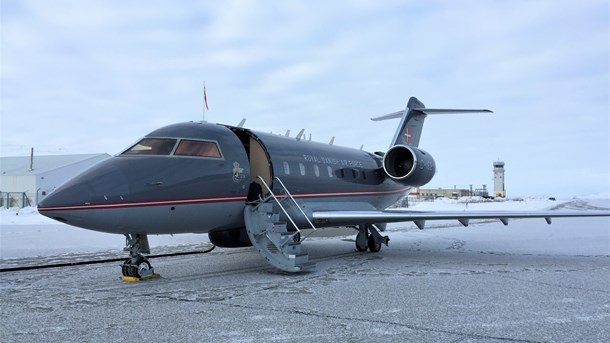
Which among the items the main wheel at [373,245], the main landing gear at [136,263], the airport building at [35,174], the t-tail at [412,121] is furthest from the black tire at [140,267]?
the airport building at [35,174]

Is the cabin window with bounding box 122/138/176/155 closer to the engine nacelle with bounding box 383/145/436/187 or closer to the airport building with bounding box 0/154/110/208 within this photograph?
the engine nacelle with bounding box 383/145/436/187

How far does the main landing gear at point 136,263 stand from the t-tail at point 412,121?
36.5ft

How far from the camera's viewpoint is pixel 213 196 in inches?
353

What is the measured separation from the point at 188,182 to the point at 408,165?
27.1 feet

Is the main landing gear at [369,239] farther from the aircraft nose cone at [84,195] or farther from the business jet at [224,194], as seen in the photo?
the aircraft nose cone at [84,195]

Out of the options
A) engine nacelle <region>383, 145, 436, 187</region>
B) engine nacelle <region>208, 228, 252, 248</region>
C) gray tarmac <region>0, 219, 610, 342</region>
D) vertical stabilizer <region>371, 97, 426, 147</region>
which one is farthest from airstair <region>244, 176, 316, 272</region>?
vertical stabilizer <region>371, 97, 426, 147</region>

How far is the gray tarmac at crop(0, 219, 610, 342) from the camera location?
4.95 m

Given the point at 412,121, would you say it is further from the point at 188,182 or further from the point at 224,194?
the point at 188,182

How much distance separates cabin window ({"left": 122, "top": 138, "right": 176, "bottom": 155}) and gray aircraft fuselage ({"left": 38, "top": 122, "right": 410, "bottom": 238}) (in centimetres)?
2

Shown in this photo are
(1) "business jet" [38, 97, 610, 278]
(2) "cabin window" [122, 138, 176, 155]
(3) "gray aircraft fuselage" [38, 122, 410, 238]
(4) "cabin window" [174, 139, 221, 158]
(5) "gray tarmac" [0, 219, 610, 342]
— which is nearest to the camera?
(5) "gray tarmac" [0, 219, 610, 342]

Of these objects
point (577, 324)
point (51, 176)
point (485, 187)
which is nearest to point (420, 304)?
point (577, 324)

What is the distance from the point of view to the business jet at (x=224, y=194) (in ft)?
25.0

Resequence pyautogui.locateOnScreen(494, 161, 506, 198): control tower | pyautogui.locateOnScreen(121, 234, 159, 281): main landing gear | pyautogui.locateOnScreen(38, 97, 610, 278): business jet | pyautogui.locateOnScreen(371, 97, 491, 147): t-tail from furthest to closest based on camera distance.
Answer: pyautogui.locateOnScreen(494, 161, 506, 198): control tower, pyautogui.locateOnScreen(371, 97, 491, 147): t-tail, pyautogui.locateOnScreen(121, 234, 159, 281): main landing gear, pyautogui.locateOnScreen(38, 97, 610, 278): business jet

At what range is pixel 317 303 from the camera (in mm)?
6449
